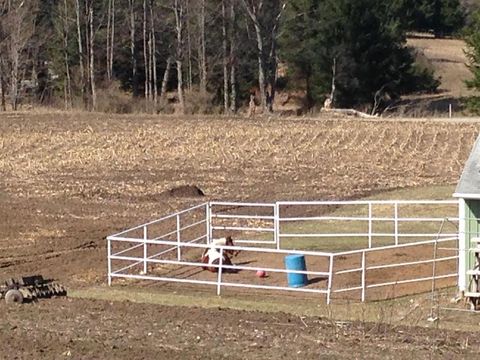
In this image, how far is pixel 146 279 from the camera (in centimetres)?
1780

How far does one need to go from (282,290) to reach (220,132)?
30.1m

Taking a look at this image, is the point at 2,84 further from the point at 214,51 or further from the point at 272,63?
the point at 272,63

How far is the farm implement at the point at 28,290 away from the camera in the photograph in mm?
14938

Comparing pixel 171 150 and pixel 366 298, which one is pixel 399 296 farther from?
pixel 171 150

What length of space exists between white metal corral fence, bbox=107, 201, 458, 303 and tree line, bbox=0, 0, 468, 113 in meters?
41.0

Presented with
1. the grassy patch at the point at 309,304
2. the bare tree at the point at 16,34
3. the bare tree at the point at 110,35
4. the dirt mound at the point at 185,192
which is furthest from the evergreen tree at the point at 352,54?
the grassy patch at the point at 309,304

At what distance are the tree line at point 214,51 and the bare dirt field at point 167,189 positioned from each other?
1277 cm

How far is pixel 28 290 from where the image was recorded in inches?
599

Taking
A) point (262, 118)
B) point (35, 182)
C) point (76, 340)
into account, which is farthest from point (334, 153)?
point (76, 340)

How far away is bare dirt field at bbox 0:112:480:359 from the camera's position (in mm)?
11672

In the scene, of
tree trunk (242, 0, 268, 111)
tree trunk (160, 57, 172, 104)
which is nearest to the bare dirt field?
tree trunk (242, 0, 268, 111)

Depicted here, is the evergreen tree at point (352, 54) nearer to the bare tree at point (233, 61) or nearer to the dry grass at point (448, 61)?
the bare tree at point (233, 61)

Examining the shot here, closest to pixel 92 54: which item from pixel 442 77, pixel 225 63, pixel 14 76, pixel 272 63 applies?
pixel 14 76

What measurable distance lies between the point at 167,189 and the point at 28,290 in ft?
48.5
